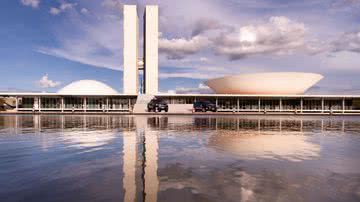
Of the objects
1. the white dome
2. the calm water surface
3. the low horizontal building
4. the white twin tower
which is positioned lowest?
the calm water surface

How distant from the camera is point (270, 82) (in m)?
65.1

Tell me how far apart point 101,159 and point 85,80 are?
2938 inches

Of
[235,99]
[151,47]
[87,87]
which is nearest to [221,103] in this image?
[235,99]

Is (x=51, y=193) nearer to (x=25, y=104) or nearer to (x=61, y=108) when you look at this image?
(x=61, y=108)

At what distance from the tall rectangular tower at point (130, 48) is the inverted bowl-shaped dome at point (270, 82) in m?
28.5

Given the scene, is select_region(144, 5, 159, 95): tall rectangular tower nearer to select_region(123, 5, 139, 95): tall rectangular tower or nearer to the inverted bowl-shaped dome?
select_region(123, 5, 139, 95): tall rectangular tower

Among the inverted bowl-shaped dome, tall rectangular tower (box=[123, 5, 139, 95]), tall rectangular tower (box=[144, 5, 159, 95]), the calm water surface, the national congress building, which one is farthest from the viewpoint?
tall rectangular tower (box=[123, 5, 139, 95])

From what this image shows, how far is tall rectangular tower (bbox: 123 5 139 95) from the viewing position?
82938mm

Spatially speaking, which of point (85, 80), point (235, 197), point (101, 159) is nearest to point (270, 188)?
point (235, 197)

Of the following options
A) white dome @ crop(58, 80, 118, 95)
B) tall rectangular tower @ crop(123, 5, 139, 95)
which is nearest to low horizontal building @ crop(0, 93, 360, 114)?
white dome @ crop(58, 80, 118, 95)

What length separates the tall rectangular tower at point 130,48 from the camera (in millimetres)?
82938

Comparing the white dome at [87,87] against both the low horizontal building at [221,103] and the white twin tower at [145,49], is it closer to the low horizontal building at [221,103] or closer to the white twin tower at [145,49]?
the white twin tower at [145,49]

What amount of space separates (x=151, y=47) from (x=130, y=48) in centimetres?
651

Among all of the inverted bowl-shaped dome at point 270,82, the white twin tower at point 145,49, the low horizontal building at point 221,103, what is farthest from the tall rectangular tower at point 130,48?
the inverted bowl-shaped dome at point 270,82
